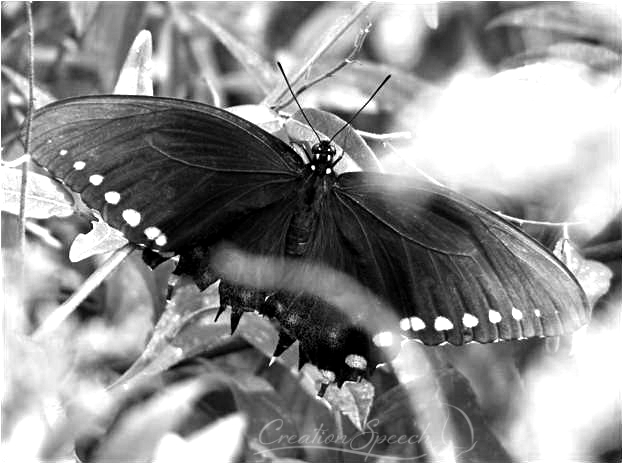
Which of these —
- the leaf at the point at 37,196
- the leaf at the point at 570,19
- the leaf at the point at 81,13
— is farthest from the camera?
the leaf at the point at 570,19

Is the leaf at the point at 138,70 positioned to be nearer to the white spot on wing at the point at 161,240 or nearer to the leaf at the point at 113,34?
the white spot on wing at the point at 161,240

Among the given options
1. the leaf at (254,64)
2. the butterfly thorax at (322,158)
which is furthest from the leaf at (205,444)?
the leaf at (254,64)

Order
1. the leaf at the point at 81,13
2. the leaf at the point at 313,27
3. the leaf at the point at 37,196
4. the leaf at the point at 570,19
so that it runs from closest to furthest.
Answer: the leaf at the point at 37,196 < the leaf at the point at 81,13 < the leaf at the point at 570,19 < the leaf at the point at 313,27

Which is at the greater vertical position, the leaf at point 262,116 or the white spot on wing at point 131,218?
the leaf at point 262,116

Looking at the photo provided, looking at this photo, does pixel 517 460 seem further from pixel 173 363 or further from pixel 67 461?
pixel 67 461

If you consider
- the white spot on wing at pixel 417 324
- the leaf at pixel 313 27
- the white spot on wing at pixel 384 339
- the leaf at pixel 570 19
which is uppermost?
the leaf at pixel 313 27

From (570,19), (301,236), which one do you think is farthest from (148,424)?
(570,19)

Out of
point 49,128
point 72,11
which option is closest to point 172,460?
point 49,128
